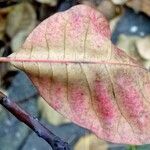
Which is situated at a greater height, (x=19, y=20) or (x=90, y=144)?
(x=19, y=20)

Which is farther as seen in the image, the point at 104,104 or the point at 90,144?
the point at 90,144

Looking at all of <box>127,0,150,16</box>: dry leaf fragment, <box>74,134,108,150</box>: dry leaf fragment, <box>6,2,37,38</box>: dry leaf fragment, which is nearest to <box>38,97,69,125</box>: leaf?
<box>74,134,108,150</box>: dry leaf fragment

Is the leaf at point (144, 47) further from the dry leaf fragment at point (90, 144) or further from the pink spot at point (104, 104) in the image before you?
the pink spot at point (104, 104)

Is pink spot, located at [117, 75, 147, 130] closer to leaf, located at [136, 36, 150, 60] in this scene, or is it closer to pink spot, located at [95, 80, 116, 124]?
pink spot, located at [95, 80, 116, 124]

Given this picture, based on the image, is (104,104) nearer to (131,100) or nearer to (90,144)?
(131,100)

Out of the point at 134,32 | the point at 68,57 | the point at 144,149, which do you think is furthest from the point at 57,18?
the point at 134,32

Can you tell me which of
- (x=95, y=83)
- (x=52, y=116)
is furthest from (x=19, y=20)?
(x=95, y=83)

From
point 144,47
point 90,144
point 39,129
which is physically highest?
point 39,129

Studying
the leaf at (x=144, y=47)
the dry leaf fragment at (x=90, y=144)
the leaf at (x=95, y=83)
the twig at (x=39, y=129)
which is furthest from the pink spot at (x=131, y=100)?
the leaf at (x=144, y=47)
